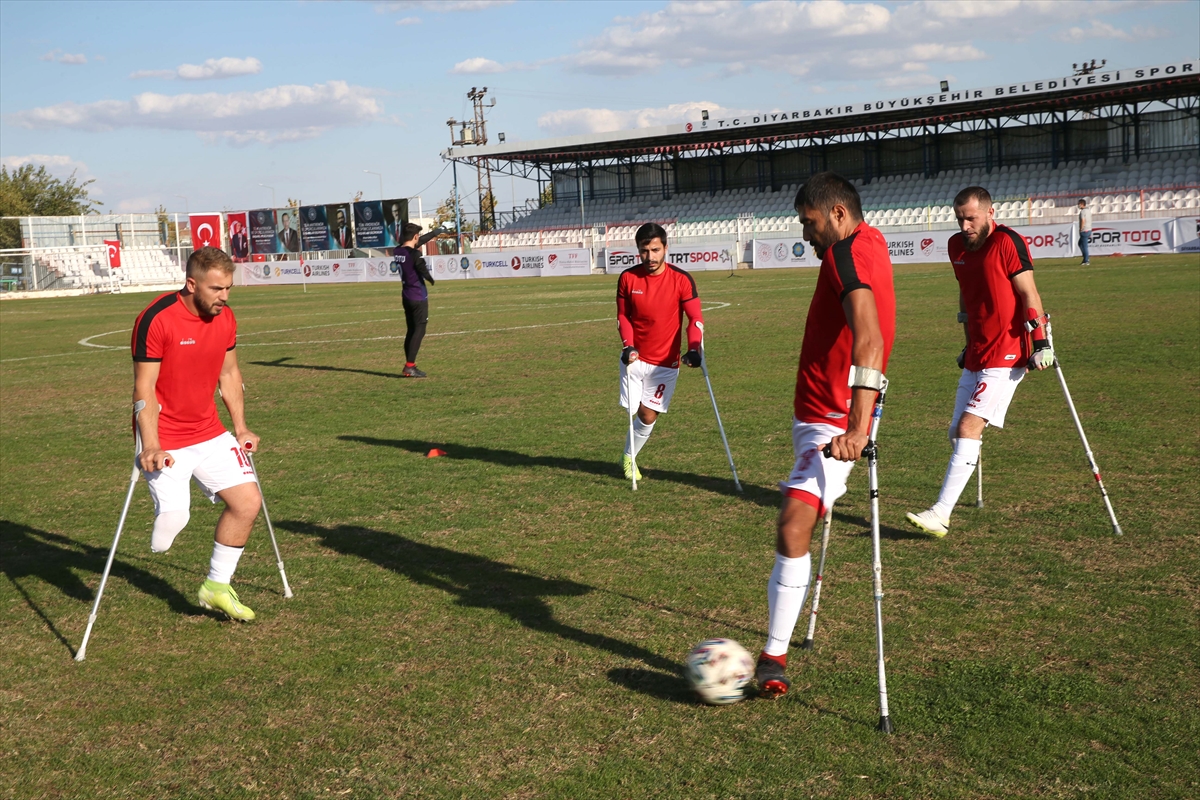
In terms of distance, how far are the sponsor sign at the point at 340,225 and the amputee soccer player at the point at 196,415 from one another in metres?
72.1

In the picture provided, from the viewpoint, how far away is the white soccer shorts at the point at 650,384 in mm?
9477

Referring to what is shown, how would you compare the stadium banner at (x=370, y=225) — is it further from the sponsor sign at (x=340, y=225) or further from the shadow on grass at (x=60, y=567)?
the shadow on grass at (x=60, y=567)

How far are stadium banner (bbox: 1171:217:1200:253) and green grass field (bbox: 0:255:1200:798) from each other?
2761 cm

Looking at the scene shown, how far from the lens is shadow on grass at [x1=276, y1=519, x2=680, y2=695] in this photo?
5.80 meters

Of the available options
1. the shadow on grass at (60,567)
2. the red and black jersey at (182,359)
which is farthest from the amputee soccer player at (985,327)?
the shadow on grass at (60,567)

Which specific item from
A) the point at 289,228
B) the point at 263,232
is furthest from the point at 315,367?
the point at 263,232

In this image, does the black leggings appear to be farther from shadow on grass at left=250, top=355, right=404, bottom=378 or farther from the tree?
the tree

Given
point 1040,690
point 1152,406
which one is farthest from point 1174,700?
point 1152,406

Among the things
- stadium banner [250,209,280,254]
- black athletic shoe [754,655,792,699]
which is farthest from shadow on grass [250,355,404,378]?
stadium banner [250,209,280,254]

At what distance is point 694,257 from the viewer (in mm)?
49469

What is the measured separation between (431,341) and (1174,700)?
18770 millimetres

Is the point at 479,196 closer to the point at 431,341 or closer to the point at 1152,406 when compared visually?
the point at 431,341

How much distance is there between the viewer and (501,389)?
50.1ft

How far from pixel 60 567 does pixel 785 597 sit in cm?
539
